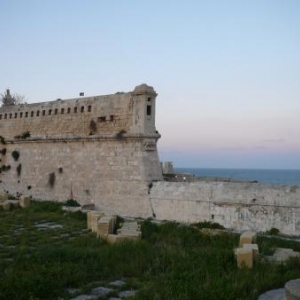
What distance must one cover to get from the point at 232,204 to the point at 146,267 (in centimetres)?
607

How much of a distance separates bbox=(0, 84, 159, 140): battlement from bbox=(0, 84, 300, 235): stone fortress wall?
0.04 m

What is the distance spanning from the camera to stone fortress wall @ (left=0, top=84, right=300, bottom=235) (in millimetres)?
12617

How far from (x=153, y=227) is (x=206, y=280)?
4984mm

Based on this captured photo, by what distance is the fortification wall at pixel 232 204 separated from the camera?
39.1 ft

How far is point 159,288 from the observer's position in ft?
19.6

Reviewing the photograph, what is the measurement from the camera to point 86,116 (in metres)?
17.4

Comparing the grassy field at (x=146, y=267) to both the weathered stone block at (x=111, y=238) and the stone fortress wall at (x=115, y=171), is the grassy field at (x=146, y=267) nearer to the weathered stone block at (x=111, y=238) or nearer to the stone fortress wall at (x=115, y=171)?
the weathered stone block at (x=111, y=238)

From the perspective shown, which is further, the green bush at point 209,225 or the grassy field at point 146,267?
the green bush at point 209,225

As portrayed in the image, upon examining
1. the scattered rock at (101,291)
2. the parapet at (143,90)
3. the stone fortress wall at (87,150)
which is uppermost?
the parapet at (143,90)

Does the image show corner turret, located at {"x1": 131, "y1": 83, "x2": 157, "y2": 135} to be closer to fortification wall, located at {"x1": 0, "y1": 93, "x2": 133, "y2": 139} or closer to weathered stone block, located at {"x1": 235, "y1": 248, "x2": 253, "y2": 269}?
fortification wall, located at {"x1": 0, "y1": 93, "x2": 133, "y2": 139}

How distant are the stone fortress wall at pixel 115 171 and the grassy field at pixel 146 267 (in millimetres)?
2607

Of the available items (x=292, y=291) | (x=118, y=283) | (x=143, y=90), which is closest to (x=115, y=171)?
(x=143, y=90)

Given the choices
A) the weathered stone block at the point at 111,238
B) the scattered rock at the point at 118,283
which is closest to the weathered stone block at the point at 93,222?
the weathered stone block at the point at 111,238

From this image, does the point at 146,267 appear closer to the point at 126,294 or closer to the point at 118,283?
the point at 118,283
